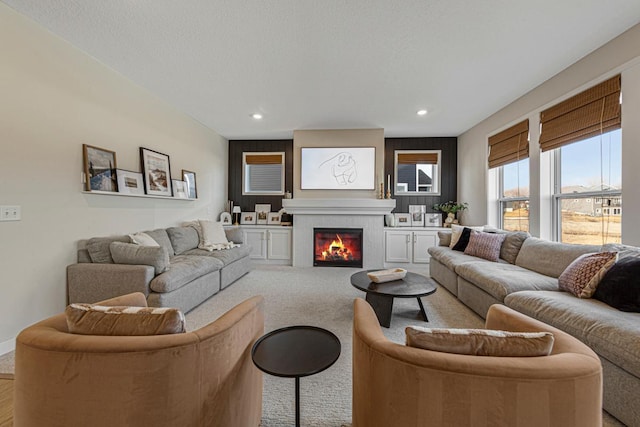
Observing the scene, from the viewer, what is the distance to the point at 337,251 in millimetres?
5023

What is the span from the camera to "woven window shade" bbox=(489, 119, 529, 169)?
347 centimetres

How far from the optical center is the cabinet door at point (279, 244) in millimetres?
5148

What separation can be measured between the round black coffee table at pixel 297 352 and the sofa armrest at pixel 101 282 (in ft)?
6.22

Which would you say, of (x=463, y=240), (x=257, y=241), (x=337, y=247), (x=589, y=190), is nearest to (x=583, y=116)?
(x=589, y=190)

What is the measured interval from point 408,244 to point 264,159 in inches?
138

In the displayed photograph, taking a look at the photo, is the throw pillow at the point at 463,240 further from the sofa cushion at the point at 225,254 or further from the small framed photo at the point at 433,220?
the sofa cushion at the point at 225,254

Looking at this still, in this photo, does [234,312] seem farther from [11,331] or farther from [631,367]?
[11,331]

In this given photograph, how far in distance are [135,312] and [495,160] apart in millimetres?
4815

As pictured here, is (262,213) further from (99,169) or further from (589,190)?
(589,190)

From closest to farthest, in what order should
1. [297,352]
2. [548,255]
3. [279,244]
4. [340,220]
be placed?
[297,352], [548,255], [340,220], [279,244]

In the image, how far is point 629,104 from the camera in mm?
2193

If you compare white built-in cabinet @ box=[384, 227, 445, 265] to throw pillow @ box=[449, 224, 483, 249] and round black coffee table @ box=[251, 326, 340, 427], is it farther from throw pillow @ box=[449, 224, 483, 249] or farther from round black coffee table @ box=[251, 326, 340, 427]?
round black coffee table @ box=[251, 326, 340, 427]

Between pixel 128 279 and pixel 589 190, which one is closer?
pixel 128 279

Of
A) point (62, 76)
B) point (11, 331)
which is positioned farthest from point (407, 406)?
point (62, 76)
